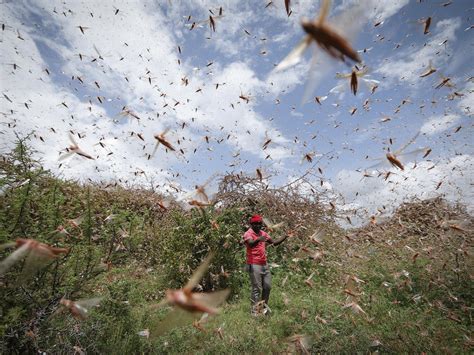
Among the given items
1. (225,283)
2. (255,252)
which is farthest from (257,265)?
(225,283)

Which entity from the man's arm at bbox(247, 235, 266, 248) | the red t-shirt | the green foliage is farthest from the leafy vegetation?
the man's arm at bbox(247, 235, 266, 248)

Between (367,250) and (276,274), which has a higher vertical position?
(367,250)

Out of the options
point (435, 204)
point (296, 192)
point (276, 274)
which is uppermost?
point (435, 204)

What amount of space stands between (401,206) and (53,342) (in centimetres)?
1680

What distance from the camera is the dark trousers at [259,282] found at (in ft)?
19.9

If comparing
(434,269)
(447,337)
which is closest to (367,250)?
(434,269)

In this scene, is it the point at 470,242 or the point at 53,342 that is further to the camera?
the point at 470,242

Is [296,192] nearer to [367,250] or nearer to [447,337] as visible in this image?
[367,250]

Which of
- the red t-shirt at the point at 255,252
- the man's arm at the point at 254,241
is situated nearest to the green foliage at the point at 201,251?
the red t-shirt at the point at 255,252

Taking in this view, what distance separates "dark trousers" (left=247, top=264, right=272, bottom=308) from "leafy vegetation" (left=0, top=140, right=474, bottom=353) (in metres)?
0.37

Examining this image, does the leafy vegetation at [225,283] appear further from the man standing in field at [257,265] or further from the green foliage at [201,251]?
the man standing in field at [257,265]

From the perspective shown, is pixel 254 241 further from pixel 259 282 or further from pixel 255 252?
pixel 259 282

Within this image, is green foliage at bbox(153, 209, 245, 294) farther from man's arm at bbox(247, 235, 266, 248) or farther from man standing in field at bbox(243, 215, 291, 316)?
man's arm at bbox(247, 235, 266, 248)

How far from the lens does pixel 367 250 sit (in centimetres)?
955
